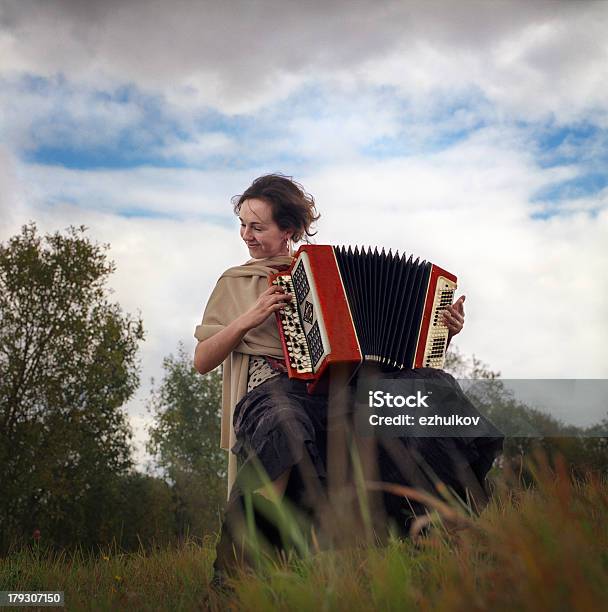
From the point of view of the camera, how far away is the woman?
3.51 m

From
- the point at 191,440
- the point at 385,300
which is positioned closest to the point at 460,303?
the point at 385,300

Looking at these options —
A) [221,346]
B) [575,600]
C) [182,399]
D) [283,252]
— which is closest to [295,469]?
[221,346]

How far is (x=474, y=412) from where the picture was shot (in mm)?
3771

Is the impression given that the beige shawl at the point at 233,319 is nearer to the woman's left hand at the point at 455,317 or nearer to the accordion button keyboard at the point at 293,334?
the accordion button keyboard at the point at 293,334

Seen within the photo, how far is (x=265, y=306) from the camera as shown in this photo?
13.5ft

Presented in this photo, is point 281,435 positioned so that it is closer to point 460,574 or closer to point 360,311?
point 360,311

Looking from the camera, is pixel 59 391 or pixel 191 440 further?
pixel 191 440

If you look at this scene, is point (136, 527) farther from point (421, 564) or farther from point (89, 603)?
point (421, 564)

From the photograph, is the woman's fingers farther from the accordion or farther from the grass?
the grass

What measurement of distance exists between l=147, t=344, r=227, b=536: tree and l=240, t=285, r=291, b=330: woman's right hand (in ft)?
60.1

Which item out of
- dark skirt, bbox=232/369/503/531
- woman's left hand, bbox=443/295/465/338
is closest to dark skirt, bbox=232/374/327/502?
dark skirt, bbox=232/369/503/531

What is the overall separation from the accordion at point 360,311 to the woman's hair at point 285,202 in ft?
1.71

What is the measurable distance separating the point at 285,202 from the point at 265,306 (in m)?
0.79

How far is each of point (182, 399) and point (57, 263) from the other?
944cm
